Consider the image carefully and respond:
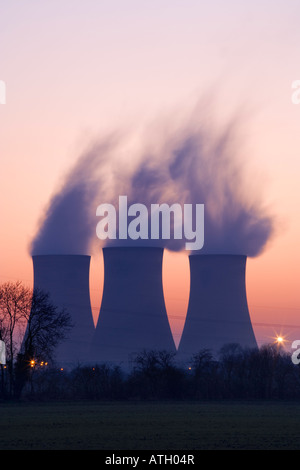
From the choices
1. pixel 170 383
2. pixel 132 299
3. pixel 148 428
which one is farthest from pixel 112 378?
pixel 148 428

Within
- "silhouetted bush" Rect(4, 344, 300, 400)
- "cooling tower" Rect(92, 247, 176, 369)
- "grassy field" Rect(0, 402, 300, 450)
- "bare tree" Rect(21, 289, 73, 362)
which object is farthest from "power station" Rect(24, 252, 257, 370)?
"grassy field" Rect(0, 402, 300, 450)

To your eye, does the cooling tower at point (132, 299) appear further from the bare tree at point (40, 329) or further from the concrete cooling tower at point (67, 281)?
the bare tree at point (40, 329)

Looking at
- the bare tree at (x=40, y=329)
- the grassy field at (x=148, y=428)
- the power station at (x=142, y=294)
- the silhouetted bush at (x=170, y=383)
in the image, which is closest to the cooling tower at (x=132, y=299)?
the power station at (x=142, y=294)

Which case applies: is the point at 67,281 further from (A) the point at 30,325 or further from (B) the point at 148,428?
(B) the point at 148,428

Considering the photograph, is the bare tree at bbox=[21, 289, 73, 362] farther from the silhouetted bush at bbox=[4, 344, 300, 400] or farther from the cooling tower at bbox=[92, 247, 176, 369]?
the cooling tower at bbox=[92, 247, 176, 369]
